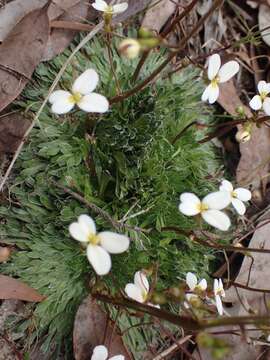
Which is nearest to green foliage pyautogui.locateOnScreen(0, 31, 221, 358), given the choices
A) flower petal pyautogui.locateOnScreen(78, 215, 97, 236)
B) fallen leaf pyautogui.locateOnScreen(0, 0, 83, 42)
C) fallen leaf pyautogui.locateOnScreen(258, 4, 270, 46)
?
fallen leaf pyautogui.locateOnScreen(0, 0, 83, 42)

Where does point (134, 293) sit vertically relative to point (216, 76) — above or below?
below

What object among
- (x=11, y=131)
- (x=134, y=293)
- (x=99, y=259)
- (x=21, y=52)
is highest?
(x=21, y=52)

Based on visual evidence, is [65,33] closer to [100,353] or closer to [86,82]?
[86,82]

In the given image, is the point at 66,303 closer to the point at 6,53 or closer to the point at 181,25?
the point at 6,53

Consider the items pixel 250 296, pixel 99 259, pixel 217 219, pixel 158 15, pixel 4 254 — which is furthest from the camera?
pixel 158 15

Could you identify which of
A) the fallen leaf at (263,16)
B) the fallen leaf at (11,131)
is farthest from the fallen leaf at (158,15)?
the fallen leaf at (11,131)

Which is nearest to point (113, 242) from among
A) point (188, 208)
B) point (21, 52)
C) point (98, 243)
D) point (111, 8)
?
point (98, 243)

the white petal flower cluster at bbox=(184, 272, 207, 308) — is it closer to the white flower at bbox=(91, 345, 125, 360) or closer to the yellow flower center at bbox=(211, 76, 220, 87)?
the white flower at bbox=(91, 345, 125, 360)

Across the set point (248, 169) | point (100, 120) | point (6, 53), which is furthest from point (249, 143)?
point (6, 53)
